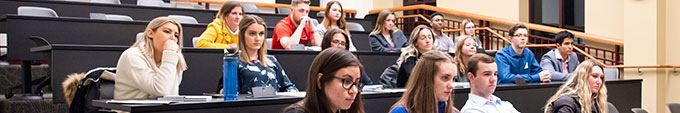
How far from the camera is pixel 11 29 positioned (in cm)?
455

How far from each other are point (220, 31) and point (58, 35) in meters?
1.01

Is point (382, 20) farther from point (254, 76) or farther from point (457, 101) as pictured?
point (254, 76)

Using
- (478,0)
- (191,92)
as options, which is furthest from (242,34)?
(478,0)

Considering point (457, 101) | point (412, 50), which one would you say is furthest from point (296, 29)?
point (457, 101)

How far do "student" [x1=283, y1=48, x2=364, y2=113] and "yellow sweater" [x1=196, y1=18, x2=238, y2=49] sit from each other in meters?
2.64

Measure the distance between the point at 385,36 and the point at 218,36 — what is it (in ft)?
4.69

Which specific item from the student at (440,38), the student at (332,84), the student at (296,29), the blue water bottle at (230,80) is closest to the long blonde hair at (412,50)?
the student at (296,29)

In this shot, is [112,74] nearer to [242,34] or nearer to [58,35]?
[242,34]

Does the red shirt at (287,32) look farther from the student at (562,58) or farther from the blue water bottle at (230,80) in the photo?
the blue water bottle at (230,80)

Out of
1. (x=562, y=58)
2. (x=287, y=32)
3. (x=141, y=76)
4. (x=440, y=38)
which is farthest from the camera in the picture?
(x=440, y=38)

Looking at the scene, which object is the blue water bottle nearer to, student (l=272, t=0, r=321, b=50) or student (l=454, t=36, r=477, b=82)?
student (l=454, t=36, r=477, b=82)

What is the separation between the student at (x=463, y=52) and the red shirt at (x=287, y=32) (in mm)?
1146

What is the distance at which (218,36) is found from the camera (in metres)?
4.73

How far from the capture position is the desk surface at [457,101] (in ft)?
8.40
